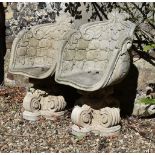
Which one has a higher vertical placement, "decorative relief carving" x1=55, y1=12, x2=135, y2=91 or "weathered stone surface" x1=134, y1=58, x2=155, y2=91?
"decorative relief carving" x1=55, y1=12, x2=135, y2=91

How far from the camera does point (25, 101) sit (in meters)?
5.32

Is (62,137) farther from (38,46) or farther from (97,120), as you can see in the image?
(38,46)

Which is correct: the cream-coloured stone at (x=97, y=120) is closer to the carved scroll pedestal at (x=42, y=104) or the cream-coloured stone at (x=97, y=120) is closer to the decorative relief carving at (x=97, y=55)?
the decorative relief carving at (x=97, y=55)

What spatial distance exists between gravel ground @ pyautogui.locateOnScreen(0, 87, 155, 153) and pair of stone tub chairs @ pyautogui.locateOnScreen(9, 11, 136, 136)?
125mm

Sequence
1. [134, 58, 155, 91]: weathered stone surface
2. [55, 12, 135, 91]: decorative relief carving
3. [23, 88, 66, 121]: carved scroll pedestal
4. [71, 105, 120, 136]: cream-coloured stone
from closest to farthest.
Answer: [55, 12, 135, 91]: decorative relief carving < [71, 105, 120, 136]: cream-coloured stone < [23, 88, 66, 121]: carved scroll pedestal < [134, 58, 155, 91]: weathered stone surface

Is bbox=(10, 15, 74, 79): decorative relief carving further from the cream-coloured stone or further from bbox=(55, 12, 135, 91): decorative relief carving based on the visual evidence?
the cream-coloured stone

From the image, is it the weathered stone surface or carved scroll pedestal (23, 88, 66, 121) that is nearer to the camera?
carved scroll pedestal (23, 88, 66, 121)

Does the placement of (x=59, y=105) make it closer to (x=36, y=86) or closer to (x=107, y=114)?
(x=36, y=86)

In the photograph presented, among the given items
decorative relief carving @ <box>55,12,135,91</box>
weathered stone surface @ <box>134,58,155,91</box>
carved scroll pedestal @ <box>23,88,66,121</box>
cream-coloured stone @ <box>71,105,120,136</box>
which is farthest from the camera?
weathered stone surface @ <box>134,58,155,91</box>

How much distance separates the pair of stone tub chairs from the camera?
4.56 metres

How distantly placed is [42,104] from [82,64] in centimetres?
71

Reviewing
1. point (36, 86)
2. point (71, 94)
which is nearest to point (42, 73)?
point (36, 86)

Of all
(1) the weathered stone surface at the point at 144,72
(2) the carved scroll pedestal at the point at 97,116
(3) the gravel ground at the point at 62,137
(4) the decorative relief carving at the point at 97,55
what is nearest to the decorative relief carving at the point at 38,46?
(4) the decorative relief carving at the point at 97,55

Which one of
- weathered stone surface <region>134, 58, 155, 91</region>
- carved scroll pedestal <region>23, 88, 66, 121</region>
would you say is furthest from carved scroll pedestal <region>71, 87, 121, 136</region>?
weathered stone surface <region>134, 58, 155, 91</region>
